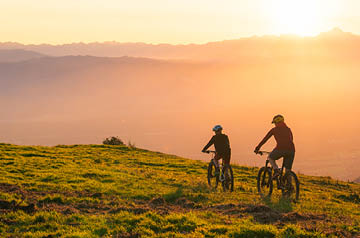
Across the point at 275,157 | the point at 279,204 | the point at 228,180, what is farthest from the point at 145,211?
the point at 228,180

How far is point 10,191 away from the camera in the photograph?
15.9 m

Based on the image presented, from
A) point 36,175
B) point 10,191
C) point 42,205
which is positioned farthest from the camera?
point 36,175

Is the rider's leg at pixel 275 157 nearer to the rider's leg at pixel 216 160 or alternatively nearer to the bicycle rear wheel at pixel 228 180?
the bicycle rear wheel at pixel 228 180

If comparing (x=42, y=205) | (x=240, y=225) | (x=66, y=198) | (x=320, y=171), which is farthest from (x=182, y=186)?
(x=320, y=171)

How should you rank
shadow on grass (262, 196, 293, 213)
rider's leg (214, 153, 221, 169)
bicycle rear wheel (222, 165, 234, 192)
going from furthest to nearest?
rider's leg (214, 153, 221, 169) → bicycle rear wheel (222, 165, 234, 192) → shadow on grass (262, 196, 293, 213)

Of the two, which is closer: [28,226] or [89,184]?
[28,226]

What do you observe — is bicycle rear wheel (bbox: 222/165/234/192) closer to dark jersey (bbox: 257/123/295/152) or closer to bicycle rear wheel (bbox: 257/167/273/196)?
bicycle rear wheel (bbox: 257/167/273/196)

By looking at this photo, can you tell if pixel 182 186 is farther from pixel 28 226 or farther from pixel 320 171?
pixel 320 171

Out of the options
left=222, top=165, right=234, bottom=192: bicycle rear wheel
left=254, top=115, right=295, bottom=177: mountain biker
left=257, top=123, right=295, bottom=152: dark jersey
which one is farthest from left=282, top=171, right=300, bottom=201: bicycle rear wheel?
left=222, top=165, right=234, bottom=192: bicycle rear wheel

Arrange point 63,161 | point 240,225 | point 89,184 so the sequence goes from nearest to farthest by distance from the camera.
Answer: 1. point 240,225
2. point 89,184
3. point 63,161

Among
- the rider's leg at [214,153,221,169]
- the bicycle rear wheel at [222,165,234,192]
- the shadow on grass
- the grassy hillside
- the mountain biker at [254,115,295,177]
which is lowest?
the grassy hillside

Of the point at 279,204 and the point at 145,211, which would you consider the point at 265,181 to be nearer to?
the point at 279,204

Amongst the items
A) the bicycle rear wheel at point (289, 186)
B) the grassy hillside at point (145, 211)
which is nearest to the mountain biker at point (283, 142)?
the bicycle rear wheel at point (289, 186)

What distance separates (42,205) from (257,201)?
7.80 metres
